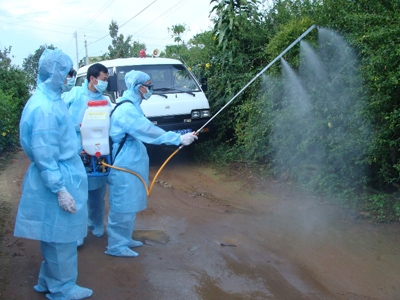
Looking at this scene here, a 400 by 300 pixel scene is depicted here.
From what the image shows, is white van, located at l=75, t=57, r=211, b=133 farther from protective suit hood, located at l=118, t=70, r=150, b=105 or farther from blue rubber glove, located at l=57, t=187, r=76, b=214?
blue rubber glove, located at l=57, t=187, r=76, b=214

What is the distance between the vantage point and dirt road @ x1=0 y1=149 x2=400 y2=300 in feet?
12.8

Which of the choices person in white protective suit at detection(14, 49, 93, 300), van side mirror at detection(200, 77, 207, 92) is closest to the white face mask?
person in white protective suit at detection(14, 49, 93, 300)

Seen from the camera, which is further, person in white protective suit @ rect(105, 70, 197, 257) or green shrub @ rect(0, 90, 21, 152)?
green shrub @ rect(0, 90, 21, 152)

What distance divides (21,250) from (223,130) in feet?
17.1

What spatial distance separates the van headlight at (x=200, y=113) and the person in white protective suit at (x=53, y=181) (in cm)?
505

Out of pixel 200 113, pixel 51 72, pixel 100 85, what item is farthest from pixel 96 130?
pixel 200 113

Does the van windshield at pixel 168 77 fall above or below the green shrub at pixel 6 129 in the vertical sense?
above

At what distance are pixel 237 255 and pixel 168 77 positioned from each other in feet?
17.0

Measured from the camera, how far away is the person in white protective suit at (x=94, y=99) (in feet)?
16.4

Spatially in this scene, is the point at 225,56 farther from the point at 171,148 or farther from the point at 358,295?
the point at 358,295

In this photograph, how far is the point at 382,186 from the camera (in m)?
5.91

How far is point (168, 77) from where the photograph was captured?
9062mm

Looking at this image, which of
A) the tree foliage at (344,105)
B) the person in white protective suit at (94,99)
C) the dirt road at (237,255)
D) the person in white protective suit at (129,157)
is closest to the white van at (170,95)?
the tree foliage at (344,105)

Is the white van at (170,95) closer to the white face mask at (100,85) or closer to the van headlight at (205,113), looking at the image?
the van headlight at (205,113)
